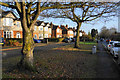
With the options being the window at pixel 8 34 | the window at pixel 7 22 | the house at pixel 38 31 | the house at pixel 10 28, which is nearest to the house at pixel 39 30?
the house at pixel 38 31

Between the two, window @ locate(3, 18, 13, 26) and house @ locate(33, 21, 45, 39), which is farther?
house @ locate(33, 21, 45, 39)

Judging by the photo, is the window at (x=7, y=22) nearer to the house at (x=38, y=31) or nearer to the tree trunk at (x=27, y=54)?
the house at (x=38, y=31)

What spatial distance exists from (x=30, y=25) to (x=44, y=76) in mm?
2785

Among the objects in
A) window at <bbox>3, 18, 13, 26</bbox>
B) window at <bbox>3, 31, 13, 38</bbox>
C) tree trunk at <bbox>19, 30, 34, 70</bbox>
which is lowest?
tree trunk at <bbox>19, 30, 34, 70</bbox>

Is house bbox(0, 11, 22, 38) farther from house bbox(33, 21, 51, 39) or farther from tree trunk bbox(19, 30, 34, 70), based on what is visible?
tree trunk bbox(19, 30, 34, 70)

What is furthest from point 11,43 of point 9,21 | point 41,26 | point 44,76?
point 41,26

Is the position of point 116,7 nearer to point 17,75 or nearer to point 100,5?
point 100,5

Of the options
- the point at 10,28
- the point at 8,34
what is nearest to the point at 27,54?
the point at 10,28

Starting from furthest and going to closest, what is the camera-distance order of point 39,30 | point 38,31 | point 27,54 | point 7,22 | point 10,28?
point 39,30, point 38,31, point 10,28, point 7,22, point 27,54

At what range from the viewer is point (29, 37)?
592 centimetres

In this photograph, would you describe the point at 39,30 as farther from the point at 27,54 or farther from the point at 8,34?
the point at 27,54

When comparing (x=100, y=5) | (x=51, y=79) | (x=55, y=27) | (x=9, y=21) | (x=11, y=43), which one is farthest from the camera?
(x=55, y=27)

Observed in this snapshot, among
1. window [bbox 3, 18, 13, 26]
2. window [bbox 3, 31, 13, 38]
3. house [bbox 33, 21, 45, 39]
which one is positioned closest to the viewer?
window [bbox 3, 18, 13, 26]

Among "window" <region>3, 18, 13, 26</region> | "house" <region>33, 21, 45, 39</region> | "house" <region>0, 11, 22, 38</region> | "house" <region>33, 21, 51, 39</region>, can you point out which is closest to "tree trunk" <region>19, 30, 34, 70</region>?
"house" <region>0, 11, 22, 38</region>
